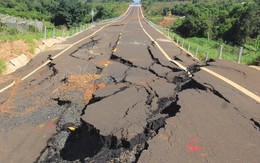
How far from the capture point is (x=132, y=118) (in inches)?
233

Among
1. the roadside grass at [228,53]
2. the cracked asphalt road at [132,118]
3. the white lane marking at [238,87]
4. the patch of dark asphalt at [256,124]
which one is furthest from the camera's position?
the roadside grass at [228,53]

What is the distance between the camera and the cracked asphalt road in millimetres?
4645

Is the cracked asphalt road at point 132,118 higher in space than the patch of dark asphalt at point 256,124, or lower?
lower

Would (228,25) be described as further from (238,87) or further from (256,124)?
(256,124)

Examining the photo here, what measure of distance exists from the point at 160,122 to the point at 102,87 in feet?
10.7

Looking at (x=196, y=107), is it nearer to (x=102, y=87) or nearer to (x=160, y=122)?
(x=160, y=122)

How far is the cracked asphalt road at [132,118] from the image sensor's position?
15.2 feet

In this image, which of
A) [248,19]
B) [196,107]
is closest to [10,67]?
[196,107]

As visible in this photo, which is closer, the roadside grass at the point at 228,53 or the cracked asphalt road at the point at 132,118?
the cracked asphalt road at the point at 132,118

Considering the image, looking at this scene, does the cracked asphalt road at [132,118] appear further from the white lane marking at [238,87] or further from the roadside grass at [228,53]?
the roadside grass at [228,53]

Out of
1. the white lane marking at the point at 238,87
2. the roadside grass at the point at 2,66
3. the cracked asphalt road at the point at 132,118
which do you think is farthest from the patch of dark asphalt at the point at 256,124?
the roadside grass at the point at 2,66

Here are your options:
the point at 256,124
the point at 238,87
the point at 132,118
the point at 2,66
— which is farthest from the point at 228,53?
the point at 132,118

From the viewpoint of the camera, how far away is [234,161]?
13.5ft

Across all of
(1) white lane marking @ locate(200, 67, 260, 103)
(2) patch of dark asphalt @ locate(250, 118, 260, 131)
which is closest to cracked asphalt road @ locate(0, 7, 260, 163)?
(2) patch of dark asphalt @ locate(250, 118, 260, 131)
